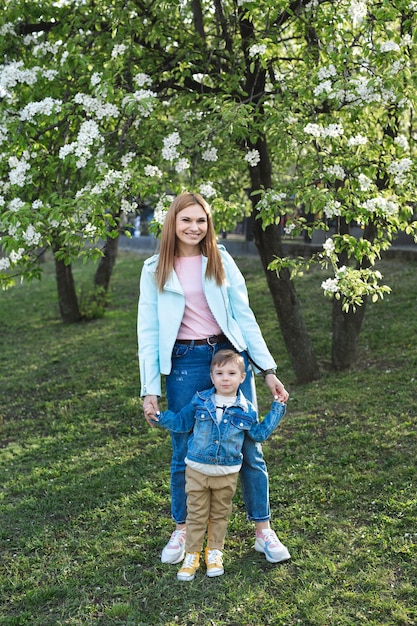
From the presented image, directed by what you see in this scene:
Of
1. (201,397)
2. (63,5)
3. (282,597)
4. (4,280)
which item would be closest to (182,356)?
(201,397)

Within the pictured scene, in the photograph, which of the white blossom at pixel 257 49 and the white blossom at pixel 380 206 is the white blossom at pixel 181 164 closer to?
the white blossom at pixel 257 49

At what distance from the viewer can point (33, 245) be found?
494cm

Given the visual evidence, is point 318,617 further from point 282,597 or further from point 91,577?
point 91,577

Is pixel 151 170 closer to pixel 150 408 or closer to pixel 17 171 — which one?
pixel 17 171

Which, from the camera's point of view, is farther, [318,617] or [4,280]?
[4,280]

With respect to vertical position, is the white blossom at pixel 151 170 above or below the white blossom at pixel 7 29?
below

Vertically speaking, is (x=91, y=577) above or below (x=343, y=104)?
below

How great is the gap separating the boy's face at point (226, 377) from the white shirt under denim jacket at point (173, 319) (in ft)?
0.52

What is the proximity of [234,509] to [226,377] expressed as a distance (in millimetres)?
1400

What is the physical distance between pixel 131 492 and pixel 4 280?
6.01 feet

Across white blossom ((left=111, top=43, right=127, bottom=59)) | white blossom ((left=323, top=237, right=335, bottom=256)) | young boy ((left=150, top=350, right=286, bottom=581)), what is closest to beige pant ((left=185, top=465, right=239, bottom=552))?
young boy ((left=150, top=350, right=286, bottom=581))

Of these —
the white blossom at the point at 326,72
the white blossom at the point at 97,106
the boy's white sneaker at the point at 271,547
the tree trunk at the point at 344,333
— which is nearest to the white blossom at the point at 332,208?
the white blossom at the point at 326,72

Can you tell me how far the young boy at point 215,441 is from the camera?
347 cm

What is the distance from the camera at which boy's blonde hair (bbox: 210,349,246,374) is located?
3447 millimetres
